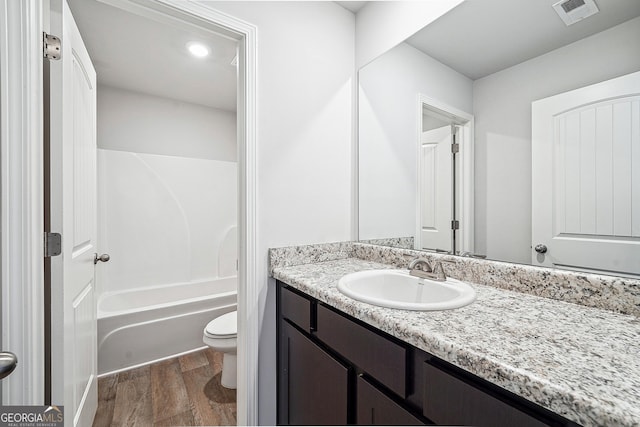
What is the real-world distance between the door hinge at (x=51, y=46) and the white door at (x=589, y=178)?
1.67 meters

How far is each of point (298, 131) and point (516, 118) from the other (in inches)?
37.7

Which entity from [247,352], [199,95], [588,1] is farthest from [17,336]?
[199,95]

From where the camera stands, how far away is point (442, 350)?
617 mm

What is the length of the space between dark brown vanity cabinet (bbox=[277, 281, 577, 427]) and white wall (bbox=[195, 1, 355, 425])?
0.22 metres

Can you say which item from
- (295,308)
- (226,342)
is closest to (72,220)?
(295,308)

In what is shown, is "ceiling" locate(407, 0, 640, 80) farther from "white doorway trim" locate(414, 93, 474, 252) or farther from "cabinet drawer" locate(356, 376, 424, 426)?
"cabinet drawer" locate(356, 376, 424, 426)

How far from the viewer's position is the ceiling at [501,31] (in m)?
0.84

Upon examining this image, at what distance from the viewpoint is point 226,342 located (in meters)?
1.77

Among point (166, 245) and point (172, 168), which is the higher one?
point (172, 168)

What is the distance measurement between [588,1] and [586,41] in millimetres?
118

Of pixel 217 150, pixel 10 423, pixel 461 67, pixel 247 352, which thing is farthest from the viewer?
pixel 217 150

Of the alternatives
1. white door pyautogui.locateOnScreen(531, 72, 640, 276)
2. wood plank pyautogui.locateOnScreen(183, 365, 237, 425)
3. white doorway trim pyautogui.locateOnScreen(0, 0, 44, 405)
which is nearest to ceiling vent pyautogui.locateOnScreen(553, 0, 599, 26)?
white door pyautogui.locateOnScreen(531, 72, 640, 276)

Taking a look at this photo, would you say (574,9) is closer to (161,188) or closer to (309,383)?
(309,383)

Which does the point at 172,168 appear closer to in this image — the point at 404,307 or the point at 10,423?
the point at 10,423
